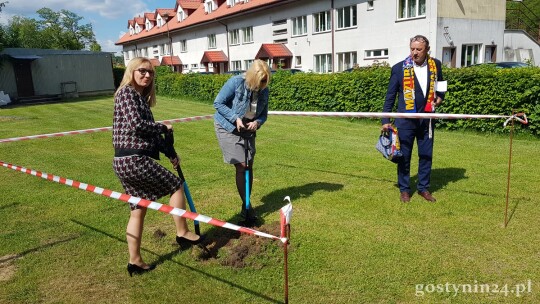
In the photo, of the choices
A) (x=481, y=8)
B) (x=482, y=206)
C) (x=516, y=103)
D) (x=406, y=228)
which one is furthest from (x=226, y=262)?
(x=481, y=8)

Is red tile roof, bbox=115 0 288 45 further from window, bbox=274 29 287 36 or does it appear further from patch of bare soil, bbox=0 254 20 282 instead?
patch of bare soil, bbox=0 254 20 282

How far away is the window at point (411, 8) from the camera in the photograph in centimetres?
2162

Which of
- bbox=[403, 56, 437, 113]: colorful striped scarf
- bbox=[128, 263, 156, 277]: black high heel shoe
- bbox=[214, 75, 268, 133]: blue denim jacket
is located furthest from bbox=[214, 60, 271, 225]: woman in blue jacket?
bbox=[403, 56, 437, 113]: colorful striped scarf

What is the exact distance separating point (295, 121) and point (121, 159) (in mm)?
10583

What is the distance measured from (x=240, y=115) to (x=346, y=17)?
2336cm

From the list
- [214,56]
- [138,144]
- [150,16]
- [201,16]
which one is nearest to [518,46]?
[214,56]

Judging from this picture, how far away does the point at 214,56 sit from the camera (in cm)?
3850

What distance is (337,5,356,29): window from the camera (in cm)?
2536

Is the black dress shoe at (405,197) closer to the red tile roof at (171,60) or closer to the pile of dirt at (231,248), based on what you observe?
the pile of dirt at (231,248)

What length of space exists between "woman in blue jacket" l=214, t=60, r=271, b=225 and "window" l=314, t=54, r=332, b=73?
77.6 feet

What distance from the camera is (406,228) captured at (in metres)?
4.62

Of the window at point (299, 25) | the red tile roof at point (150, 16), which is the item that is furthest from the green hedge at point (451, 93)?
the red tile roof at point (150, 16)

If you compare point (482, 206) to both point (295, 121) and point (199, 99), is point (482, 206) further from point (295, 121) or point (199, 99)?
point (199, 99)

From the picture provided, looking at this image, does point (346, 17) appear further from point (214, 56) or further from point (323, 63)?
point (214, 56)
